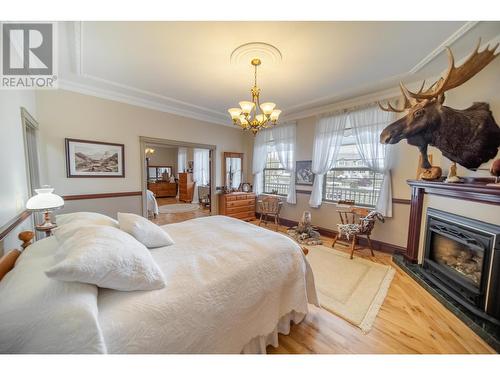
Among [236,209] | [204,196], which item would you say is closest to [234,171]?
[236,209]

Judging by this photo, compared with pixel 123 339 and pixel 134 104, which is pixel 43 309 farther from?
pixel 134 104

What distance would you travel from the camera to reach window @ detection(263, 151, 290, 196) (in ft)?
15.9

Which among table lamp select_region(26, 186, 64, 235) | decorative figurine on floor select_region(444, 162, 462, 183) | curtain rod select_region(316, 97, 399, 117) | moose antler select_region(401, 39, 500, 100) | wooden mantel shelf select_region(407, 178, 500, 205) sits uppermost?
curtain rod select_region(316, 97, 399, 117)

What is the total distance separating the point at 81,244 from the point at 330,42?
256cm

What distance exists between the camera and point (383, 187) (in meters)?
3.10

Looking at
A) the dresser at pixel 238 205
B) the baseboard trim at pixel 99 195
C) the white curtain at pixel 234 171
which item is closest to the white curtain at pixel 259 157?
the dresser at pixel 238 205

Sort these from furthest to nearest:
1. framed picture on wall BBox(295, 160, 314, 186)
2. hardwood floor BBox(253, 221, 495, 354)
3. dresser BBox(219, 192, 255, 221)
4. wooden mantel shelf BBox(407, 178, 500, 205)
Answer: dresser BBox(219, 192, 255, 221), framed picture on wall BBox(295, 160, 314, 186), wooden mantel shelf BBox(407, 178, 500, 205), hardwood floor BBox(253, 221, 495, 354)

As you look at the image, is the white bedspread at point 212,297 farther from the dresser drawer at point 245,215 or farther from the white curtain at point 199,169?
the white curtain at point 199,169

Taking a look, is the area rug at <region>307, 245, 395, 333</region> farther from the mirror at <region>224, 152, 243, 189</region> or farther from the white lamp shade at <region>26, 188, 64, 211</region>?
the mirror at <region>224, 152, 243, 189</region>

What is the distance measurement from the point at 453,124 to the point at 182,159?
29.1 ft

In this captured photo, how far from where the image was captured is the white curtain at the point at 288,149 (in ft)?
14.4

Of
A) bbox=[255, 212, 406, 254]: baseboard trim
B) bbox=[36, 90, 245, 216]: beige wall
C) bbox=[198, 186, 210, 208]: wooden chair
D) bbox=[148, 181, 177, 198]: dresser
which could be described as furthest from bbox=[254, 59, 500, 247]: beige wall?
bbox=[148, 181, 177, 198]: dresser

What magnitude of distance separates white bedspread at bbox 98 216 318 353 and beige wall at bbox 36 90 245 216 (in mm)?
2324
